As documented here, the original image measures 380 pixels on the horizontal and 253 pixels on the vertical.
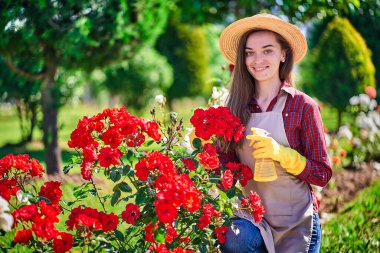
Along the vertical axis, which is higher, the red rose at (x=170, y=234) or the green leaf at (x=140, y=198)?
the green leaf at (x=140, y=198)

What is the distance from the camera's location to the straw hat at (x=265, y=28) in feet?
8.75

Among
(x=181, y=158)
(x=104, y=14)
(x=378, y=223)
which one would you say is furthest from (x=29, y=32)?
(x=378, y=223)

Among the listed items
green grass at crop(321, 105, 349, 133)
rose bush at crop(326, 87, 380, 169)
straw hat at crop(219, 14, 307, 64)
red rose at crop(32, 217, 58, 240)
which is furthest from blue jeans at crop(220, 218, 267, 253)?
green grass at crop(321, 105, 349, 133)

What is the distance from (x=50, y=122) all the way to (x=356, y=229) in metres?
4.10

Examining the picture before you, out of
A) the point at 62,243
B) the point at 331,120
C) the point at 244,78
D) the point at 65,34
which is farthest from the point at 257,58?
the point at 331,120

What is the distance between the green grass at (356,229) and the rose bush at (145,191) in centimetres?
139

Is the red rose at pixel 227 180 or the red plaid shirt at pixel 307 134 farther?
the red plaid shirt at pixel 307 134

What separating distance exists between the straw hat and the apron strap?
1.07 ft

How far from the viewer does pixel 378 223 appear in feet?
13.3

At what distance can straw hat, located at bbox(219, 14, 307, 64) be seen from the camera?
267 cm

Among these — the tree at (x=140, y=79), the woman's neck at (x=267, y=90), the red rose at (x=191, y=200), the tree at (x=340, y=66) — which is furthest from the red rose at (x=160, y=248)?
the tree at (x=140, y=79)

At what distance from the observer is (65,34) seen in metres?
5.31

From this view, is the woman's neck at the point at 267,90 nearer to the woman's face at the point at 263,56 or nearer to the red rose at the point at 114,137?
the woman's face at the point at 263,56

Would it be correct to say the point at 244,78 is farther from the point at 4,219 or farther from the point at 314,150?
the point at 4,219
